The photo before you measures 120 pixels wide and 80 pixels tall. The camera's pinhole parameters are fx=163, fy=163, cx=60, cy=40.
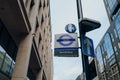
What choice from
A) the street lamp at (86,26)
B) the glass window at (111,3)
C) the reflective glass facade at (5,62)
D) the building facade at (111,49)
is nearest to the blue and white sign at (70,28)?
the street lamp at (86,26)

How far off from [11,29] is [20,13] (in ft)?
5.68

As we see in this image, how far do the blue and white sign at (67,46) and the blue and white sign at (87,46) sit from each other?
1.12 feet

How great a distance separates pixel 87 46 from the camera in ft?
17.3

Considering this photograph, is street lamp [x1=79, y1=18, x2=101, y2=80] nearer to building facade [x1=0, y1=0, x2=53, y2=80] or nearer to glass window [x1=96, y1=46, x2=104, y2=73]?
building facade [x1=0, y1=0, x2=53, y2=80]

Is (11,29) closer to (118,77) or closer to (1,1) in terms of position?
(1,1)

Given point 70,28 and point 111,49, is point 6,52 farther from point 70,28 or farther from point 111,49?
point 111,49

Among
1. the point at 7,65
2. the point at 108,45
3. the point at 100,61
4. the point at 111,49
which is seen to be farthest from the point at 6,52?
the point at 100,61

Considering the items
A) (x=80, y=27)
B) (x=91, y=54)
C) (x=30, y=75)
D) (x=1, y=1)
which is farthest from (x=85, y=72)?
(x=30, y=75)

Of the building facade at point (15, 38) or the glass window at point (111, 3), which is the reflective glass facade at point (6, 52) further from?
the glass window at point (111, 3)

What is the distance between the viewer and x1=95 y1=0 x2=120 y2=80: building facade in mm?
45022

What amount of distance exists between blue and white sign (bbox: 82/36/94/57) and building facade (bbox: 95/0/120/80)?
41071mm

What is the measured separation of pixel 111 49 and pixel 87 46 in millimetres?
46328

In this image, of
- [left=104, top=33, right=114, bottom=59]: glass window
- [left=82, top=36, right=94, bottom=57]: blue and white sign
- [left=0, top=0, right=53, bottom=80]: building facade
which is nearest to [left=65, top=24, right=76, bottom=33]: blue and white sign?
[left=82, top=36, right=94, bottom=57]: blue and white sign

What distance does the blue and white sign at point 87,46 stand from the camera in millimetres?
5080
